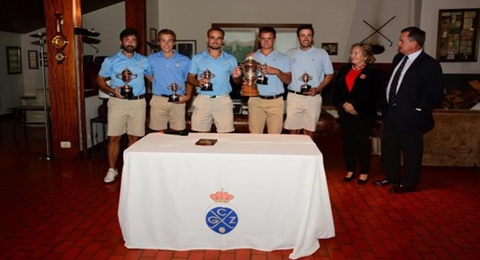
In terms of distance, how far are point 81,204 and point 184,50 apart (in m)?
6.76

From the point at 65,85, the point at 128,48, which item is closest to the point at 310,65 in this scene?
the point at 128,48

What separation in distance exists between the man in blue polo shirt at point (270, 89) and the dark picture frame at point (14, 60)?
8099 mm

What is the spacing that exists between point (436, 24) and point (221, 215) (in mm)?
6853

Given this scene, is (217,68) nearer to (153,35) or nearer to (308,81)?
(308,81)

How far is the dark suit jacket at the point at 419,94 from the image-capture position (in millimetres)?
4090

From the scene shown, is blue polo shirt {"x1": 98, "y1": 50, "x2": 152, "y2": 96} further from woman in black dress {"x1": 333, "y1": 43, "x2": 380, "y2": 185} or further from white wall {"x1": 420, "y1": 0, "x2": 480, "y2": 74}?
white wall {"x1": 420, "y1": 0, "x2": 480, "y2": 74}

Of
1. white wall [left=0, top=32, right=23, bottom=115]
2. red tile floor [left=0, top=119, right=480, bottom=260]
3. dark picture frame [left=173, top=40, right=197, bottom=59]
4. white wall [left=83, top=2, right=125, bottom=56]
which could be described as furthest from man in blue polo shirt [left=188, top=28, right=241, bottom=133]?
white wall [left=0, top=32, right=23, bottom=115]

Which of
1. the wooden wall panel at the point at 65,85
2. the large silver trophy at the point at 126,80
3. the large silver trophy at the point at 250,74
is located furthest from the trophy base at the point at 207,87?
the wooden wall panel at the point at 65,85

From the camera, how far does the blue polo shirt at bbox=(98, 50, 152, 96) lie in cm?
435

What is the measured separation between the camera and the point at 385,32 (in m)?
9.76

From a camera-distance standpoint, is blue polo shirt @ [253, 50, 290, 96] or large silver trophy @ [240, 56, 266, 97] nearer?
large silver trophy @ [240, 56, 266, 97]

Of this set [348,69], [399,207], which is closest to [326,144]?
[348,69]

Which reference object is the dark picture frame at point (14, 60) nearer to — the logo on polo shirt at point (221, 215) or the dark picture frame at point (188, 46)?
the dark picture frame at point (188, 46)

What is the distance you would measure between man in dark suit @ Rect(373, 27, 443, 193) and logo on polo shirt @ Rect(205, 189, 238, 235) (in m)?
2.26
